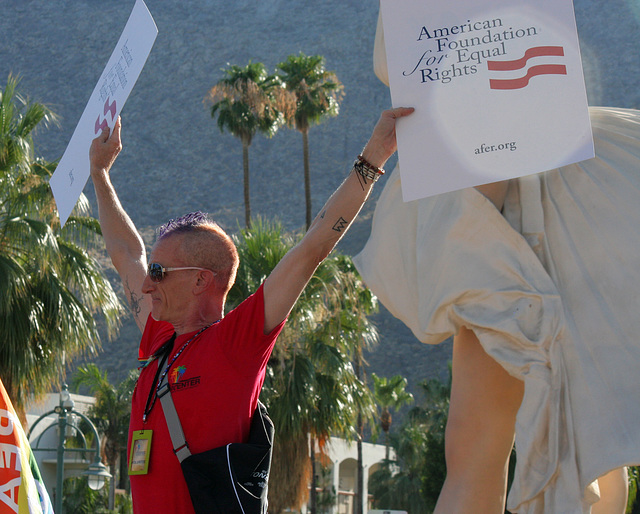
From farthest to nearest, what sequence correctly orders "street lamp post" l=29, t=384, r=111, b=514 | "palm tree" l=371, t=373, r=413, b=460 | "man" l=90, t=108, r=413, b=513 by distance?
"palm tree" l=371, t=373, r=413, b=460, "street lamp post" l=29, t=384, r=111, b=514, "man" l=90, t=108, r=413, b=513

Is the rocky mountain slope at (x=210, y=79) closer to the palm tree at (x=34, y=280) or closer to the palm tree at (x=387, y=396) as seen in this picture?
the palm tree at (x=387, y=396)

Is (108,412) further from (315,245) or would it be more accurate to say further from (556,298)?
(556,298)

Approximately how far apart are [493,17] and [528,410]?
3.32ft

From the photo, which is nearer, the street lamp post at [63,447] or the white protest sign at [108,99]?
the white protest sign at [108,99]

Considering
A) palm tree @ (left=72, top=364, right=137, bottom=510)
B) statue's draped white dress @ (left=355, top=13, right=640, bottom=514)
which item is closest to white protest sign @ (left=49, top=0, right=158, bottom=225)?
statue's draped white dress @ (left=355, top=13, right=640, bottom=514)

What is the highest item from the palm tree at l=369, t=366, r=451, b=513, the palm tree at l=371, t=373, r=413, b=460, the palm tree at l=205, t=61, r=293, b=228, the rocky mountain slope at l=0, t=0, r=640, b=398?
the rocky mountain slope at l=0, t=0, r=640, b=398

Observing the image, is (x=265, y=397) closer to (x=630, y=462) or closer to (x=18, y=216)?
(x=18, y=216)

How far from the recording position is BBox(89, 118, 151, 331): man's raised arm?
3174 mm

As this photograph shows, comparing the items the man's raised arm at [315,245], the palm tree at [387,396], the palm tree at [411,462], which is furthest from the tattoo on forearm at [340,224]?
the palm tree at [387,396]

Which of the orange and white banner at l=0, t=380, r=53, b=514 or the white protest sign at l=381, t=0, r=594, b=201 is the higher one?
the white protest sign at l=381, t=0, r=594, b=201

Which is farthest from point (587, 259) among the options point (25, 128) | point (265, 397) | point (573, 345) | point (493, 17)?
point (265, 397)

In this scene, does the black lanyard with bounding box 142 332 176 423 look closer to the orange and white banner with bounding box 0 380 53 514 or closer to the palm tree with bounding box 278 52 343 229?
the orange and white banner with bounding box 0 380 53 514

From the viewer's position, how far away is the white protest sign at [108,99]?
111 inches

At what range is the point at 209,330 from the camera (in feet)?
8.47
